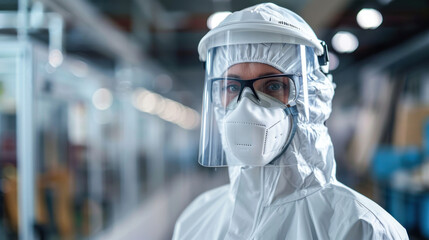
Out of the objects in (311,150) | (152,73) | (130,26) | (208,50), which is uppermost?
(130,26)

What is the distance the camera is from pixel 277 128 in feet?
3.72

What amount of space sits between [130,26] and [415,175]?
4.25 meters

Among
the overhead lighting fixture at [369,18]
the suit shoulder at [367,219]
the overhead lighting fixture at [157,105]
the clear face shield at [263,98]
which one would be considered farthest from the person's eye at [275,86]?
the overhead lighting fixture at [157,105]

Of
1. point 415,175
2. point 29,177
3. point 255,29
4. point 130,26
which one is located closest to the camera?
point 255,29

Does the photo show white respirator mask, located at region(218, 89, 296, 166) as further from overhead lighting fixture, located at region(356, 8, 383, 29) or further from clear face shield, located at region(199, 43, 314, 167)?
overhead lighting fixture, located at region(356, 8, 383, 29)

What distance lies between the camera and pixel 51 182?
402cm

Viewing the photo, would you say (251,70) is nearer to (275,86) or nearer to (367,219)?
(275,86)

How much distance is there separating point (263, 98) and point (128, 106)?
4115 millimetres

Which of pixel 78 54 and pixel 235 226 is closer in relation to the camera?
pixel 235 226

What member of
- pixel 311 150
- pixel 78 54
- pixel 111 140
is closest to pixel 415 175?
pixel 111 140

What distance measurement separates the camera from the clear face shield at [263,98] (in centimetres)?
113

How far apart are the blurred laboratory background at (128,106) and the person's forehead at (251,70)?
104 cm

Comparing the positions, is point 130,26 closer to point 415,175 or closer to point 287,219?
point 415,175

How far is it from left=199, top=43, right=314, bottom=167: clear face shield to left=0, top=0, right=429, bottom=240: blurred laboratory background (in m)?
1.00
